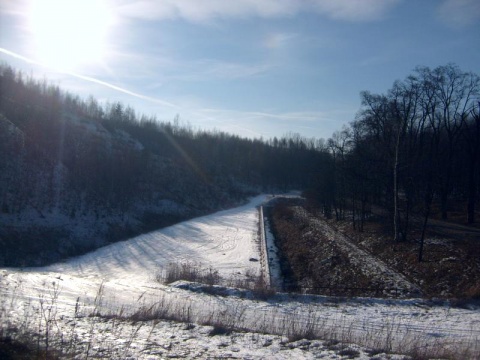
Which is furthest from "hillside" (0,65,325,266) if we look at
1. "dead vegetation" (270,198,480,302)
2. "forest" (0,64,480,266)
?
"dead vegetation" (270,198,480,302)

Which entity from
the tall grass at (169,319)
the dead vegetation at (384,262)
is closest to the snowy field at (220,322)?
the tall grass at (169,319)

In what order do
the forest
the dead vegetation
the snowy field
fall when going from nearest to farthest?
the snowy field
the dead vegetation
the forest

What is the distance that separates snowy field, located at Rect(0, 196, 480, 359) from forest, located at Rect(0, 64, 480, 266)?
903cm

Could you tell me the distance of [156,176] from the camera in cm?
5747

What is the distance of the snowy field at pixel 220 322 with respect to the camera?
749 cm

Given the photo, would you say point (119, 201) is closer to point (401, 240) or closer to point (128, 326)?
point (401, 240)

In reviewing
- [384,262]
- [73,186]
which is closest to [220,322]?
[384,262]

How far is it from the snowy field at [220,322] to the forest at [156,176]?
9.03 metres

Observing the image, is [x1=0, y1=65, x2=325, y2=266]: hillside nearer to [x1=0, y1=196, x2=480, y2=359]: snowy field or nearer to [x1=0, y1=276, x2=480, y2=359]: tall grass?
[x1=0, y1=196, x2=480, y2=359]: snowy field

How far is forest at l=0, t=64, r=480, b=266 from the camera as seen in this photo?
27045 mm

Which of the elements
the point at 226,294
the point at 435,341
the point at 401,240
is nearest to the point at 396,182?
the point at 401,240

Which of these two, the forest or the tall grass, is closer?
the tall grass

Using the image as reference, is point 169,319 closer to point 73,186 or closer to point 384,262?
point 384,262

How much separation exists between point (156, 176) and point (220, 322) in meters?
48.8
